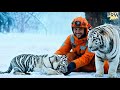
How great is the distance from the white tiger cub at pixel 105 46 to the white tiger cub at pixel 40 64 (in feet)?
1.49

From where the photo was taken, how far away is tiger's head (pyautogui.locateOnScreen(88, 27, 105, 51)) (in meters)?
5.85

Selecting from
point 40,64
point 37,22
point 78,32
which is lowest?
point 40,64

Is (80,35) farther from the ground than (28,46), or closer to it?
farther from the ground

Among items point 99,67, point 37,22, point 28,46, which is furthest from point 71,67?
point 37,22

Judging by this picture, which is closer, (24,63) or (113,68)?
(113,68)

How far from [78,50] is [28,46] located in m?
0.71

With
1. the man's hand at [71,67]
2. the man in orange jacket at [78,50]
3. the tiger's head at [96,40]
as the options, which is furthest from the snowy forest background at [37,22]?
the man's hand at [71,67]

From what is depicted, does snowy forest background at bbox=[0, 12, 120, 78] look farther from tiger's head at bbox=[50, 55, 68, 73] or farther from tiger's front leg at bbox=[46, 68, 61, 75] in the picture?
tiger's front leg at bbox=[46, 68, 61, 75]

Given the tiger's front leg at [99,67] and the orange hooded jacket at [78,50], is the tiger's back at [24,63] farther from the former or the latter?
the tiger's front leg at [99,67]

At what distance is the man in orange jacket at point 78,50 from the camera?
5934 mm

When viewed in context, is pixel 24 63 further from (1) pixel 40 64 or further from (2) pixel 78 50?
(2) pixel 78 50

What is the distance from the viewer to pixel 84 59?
594 cm

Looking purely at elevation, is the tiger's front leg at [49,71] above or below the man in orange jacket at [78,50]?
below
